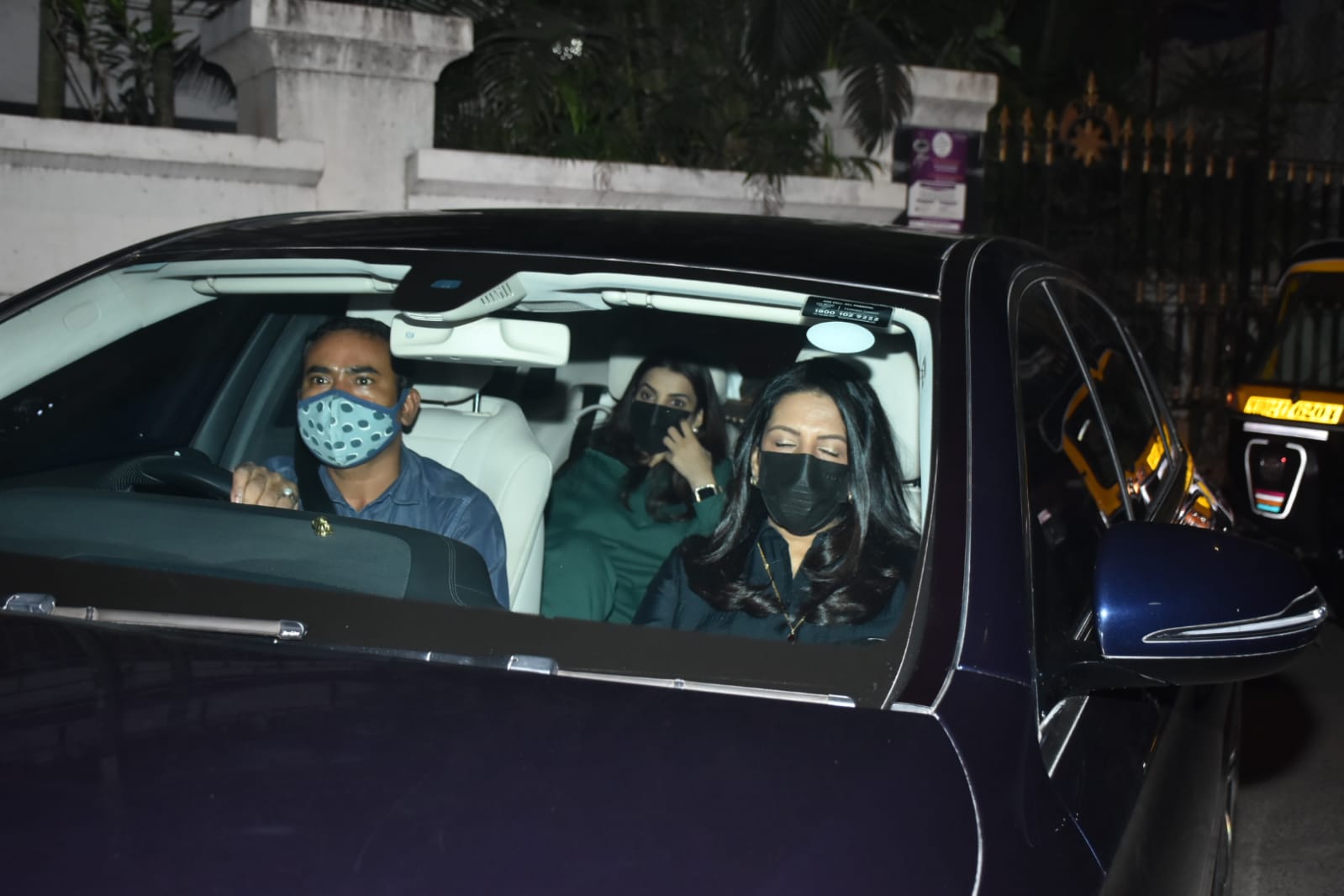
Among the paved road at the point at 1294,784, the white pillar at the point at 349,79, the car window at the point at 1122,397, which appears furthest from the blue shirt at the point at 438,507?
the white pillar at the point at 349,79

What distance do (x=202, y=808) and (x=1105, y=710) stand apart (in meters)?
1.35

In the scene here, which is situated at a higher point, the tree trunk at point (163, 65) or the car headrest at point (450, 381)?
the tree trunk at point (163, 65)

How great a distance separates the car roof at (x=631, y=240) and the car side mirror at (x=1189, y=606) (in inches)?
22.0

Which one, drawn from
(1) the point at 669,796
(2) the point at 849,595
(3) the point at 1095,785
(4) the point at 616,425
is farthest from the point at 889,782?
(4) the point at 616,425

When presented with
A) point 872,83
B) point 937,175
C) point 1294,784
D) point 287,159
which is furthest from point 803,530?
point 937,175

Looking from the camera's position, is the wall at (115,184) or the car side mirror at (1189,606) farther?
the wall at (115,184)

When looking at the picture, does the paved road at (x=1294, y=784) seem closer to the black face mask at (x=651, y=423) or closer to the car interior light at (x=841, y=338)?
the black face mask at (x=651, y=423)

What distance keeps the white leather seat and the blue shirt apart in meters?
0.05

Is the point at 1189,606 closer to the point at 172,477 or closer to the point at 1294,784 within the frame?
the point at 172,477

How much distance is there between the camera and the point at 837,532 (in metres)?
2.35

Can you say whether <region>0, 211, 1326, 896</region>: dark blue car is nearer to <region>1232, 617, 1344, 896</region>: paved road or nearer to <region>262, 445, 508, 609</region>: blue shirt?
<region>262, 445, 508, 609</region>: blue shirt

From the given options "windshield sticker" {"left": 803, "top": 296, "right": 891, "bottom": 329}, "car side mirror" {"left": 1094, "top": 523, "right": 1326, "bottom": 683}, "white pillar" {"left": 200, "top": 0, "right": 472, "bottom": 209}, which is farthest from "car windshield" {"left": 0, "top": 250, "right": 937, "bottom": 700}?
"white pillar" {"left": 200, "top": 0, "right": 472, "bottom": 209}

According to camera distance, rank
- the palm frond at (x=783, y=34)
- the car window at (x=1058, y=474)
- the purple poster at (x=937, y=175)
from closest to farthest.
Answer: the car window at (x=1058, y=474) < the palm frond at (x=783, y=34) < the purple poster at (x=937, y=175)

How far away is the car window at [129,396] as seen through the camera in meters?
2.74
